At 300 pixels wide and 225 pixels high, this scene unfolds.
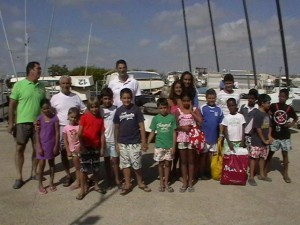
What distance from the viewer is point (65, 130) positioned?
505 centimetres

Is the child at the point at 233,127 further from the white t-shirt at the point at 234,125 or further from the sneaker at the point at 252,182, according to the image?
the sneaker at the point at 252,182

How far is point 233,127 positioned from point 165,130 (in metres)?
1.19

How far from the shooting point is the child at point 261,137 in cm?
555

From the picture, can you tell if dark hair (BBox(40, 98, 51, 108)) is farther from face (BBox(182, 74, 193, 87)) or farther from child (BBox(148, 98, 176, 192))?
face (BBox(182, 74, 193, 87))

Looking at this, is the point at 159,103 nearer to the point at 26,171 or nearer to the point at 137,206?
the point at 137,206

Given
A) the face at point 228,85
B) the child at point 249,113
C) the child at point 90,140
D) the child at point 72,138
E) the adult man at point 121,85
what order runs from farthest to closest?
the face at point 228,85 → the child at point 249,113 → the adult man at point 121,85 → the child at point 72,138 → the child at point 90,140

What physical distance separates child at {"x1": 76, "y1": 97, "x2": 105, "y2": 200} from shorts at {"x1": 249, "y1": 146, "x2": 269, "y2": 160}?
243cm

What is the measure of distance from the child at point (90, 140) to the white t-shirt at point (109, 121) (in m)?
0.24

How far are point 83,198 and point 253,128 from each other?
9.35 ft

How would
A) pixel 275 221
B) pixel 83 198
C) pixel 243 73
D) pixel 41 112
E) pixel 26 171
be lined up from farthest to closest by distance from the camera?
pixel 243 73 → pixel 26 171 → pixel 41 112 → pixel 83 198 → pixel 275 221

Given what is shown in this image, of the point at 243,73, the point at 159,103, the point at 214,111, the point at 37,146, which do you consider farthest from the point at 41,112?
the point at 243,73

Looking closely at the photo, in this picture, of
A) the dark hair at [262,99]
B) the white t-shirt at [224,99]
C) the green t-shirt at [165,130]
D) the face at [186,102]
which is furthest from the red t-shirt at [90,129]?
the dark hair at [262,99]

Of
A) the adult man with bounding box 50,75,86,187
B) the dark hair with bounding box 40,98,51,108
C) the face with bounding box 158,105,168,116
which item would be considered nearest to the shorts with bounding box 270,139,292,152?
the face with bounding box 158,105,168,116

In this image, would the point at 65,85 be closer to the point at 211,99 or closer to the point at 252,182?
the point at 211,99
